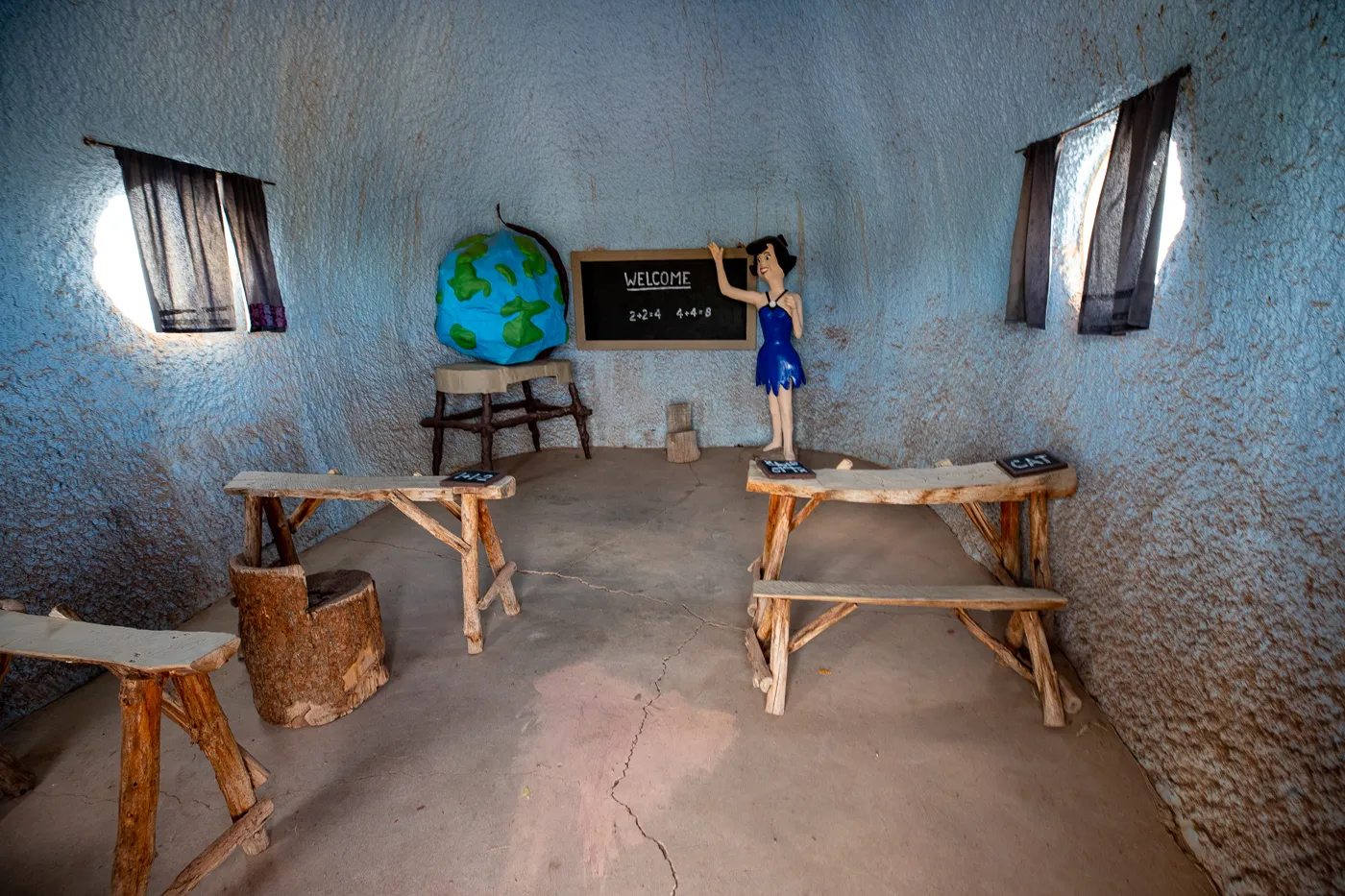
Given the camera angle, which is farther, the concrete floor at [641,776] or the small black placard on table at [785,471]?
the small black placard on table at [785,471]

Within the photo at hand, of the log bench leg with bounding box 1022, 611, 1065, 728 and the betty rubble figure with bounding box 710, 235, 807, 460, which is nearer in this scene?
the log bench leg with bounding box 1022, 611, 1065, 728

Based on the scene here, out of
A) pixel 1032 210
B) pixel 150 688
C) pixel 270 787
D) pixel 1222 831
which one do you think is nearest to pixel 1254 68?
pixel 1032 210

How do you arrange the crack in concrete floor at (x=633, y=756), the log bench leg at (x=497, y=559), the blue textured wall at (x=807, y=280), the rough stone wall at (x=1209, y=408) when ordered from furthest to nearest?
the log bench leg at (x=497, y=559), the crack in concrete floor at (x=633, y=756), the blue textured wall at (x=807, y=280), the rough stone wall at (x=1209, y=408)

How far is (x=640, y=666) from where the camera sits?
294cm

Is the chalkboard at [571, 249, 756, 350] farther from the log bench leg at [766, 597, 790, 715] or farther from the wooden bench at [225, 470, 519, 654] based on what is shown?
Answer: the log bench leg at [766, 597, 790, 715]

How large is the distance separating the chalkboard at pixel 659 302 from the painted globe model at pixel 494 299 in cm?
76

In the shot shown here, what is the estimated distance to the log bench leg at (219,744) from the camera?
180 cm

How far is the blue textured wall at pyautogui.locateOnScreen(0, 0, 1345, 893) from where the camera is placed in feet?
5.58

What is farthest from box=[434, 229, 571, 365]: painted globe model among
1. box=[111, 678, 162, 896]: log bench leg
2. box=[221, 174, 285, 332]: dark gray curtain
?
box=[111, 678, 162, 896]: log bench leg

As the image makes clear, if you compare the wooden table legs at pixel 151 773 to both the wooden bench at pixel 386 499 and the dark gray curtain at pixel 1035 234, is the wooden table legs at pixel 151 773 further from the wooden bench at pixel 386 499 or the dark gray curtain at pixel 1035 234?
the dark gray curtain at pixel 1035 234

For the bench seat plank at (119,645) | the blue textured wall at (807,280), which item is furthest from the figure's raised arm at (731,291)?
the bench seat plank at (119,645)

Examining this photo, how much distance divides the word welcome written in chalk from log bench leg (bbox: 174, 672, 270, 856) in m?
5.23

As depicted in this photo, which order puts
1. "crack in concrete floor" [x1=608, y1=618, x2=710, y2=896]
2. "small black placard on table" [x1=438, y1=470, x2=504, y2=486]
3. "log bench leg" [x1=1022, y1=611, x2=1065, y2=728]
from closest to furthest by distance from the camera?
1. "crack in concrete floor" [x1=608, y1=618, x2=710, y2=896]
2. "log bench leg" [x1=1022, y1=611, x2=1065, y2=728]
3. "small black placard on table" [x1=438, y1=470, x2=504, y2=486]

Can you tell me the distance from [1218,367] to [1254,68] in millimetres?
864
